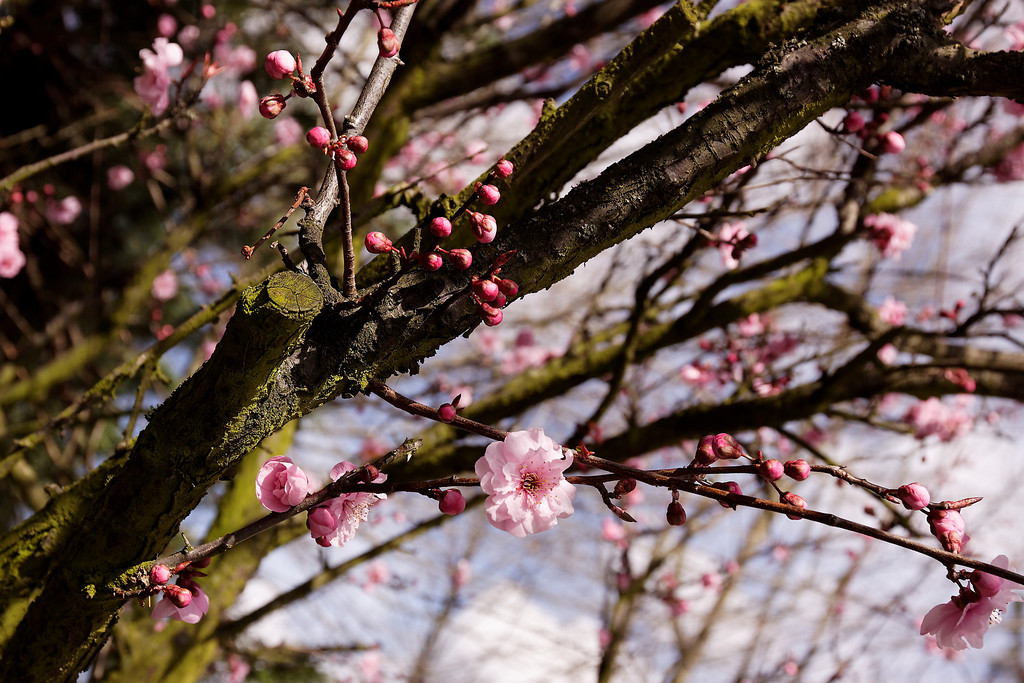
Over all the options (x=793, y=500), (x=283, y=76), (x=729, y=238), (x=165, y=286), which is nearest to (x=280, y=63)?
(x=283, y=76)

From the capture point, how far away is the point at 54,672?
115 centimetres

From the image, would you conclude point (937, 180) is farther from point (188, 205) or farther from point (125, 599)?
point (188, 205)

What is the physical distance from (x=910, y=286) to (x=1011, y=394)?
4606 mm

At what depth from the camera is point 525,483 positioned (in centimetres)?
112

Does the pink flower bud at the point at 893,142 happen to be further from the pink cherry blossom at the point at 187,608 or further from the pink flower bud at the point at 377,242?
the pink cherry blossom at the point at 187,608

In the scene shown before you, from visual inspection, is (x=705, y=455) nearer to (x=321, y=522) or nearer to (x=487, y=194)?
(x=487, y=194)

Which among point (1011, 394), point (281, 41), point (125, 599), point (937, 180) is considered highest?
point (281, 41)

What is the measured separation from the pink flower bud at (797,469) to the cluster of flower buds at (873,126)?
42.5 inches

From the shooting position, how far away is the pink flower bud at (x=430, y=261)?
102 centimetres

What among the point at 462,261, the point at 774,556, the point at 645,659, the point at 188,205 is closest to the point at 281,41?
the point at 188,205

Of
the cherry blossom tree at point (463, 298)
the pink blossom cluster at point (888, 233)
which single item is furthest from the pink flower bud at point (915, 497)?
the pink blossom cluster at point (888, 233)

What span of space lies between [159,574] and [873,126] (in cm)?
209

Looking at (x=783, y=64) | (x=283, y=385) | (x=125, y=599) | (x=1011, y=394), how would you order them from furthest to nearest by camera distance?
(x=1011, y=394) → (x=783, y=64) → (x=125, y=599) → (x=283, y=385)

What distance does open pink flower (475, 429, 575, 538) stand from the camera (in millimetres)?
1029
